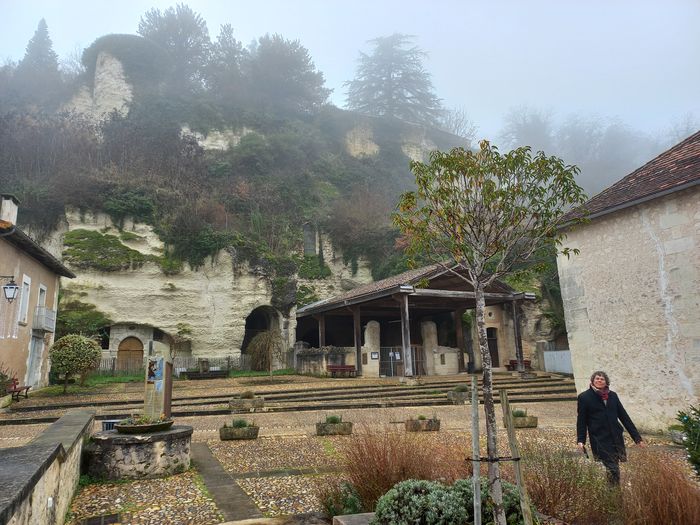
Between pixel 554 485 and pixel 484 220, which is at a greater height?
pixel 484 220

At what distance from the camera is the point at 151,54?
133 feet

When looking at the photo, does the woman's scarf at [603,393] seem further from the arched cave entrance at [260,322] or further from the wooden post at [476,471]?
the arched cave entrance at [260,322]

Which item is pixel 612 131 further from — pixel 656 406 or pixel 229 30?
pixel 656 406

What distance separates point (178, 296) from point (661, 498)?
24.5 meters

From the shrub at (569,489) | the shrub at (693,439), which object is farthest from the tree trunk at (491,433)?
the shrub at (693,439)

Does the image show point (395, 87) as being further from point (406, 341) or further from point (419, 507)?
point (419, 507)

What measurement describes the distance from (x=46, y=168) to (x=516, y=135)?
2322 inches

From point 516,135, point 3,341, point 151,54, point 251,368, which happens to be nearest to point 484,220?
point 3,341

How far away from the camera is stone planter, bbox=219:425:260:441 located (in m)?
8.41

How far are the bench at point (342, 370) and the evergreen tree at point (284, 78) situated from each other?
1203 inches

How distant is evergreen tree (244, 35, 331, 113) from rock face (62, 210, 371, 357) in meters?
23.6

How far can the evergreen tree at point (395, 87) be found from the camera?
179ft

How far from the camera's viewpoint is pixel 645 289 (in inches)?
360

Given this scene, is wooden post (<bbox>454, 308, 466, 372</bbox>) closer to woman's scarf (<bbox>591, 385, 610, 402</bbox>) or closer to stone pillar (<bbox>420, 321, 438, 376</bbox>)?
stone pillar (<bbox>420, 321, 438, 376</bbox>)
